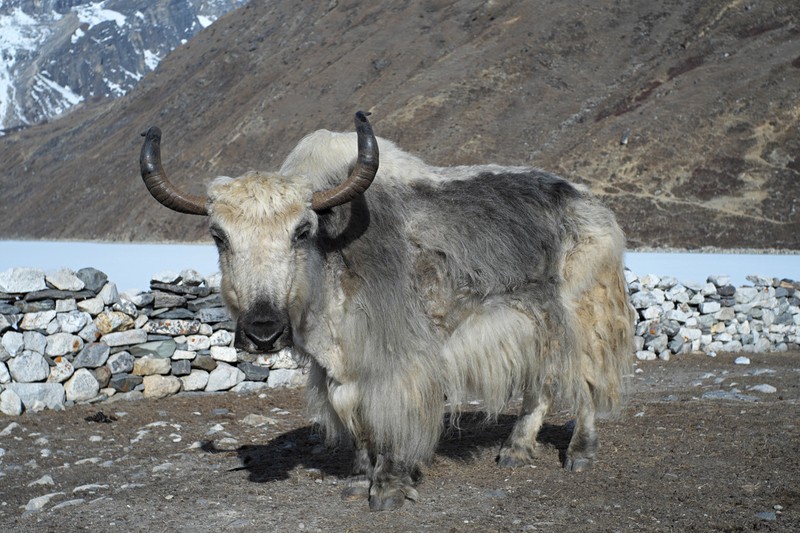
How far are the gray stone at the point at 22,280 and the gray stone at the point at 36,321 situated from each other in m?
0.24

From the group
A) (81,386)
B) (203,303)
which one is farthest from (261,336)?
(203,303)

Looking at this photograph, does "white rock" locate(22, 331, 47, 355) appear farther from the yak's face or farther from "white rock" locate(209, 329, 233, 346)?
the yak's face

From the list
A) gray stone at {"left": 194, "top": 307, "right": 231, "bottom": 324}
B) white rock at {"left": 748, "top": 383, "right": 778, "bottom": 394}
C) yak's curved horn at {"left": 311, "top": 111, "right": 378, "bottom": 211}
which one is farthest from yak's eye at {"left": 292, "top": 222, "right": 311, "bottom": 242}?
white rock at {"left": 748, "top": 383, "right": 778, "bottom": 394}

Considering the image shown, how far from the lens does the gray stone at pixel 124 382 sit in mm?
8164

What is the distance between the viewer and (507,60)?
53.8 metres

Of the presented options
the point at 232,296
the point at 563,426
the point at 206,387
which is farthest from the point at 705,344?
the point at 232,296

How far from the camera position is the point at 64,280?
26.5ft

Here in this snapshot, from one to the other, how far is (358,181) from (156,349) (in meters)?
4.50

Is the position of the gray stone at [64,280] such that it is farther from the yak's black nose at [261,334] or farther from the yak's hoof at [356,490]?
the yak's black nose at [261,334]

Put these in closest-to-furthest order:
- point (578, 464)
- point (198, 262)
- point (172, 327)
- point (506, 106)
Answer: point (578, 464) → point (172, 327) → point (198, 262) → point (506, 106)

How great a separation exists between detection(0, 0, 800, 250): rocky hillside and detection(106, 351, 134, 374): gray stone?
30.0 metres

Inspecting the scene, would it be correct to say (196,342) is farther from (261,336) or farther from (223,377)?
(261,336)

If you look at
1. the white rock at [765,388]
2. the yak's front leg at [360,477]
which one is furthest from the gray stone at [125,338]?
the white rock at [765,388]

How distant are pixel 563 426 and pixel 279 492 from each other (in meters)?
2.74
